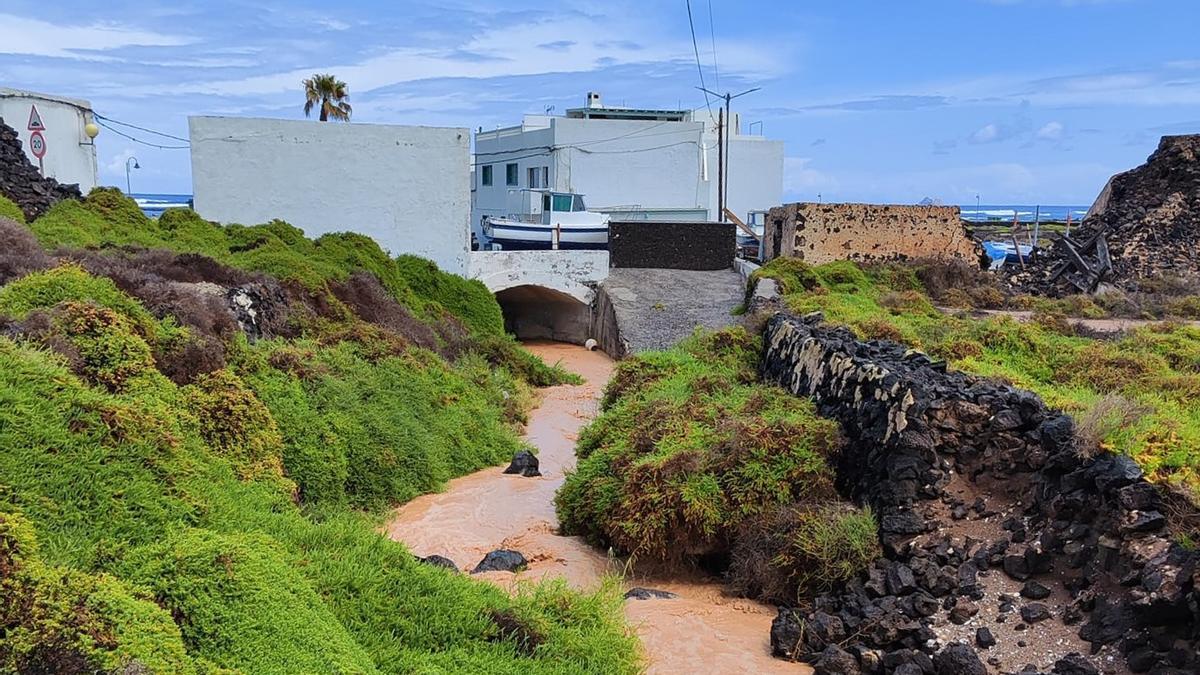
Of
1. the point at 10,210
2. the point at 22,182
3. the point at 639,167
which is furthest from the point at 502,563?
the point at 639,167

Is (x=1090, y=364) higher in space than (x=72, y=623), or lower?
higher

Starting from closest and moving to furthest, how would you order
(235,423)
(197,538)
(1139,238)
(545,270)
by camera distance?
1. (197,538)
2. (235,423)
3. (1139,238)
4. (545,270)

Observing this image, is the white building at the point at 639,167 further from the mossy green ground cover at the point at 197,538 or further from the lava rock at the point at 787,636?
the lava rock at the point at 787,636

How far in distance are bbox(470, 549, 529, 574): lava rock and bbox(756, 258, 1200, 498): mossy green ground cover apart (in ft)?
15.0

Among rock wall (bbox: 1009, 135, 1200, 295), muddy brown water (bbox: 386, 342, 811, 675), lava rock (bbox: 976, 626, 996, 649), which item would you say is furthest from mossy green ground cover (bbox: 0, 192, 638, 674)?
rock wall (bbox: 1009, 135, 1200, 295)

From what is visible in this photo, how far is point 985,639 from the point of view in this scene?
5668 mm

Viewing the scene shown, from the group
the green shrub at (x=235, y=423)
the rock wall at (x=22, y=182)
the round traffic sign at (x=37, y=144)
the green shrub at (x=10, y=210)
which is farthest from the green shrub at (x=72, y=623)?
the round traffic sign at (x=37, y=144)

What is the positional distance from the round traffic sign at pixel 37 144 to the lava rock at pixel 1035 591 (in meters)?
19.7

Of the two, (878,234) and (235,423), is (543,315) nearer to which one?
(878,234)

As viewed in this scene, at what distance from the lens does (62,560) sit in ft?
14.0

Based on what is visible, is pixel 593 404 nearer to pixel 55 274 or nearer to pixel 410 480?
pixel 410 480

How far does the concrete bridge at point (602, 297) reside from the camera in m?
20.9

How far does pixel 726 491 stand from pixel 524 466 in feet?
→ 14.8

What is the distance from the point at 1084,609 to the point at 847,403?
3186mm
